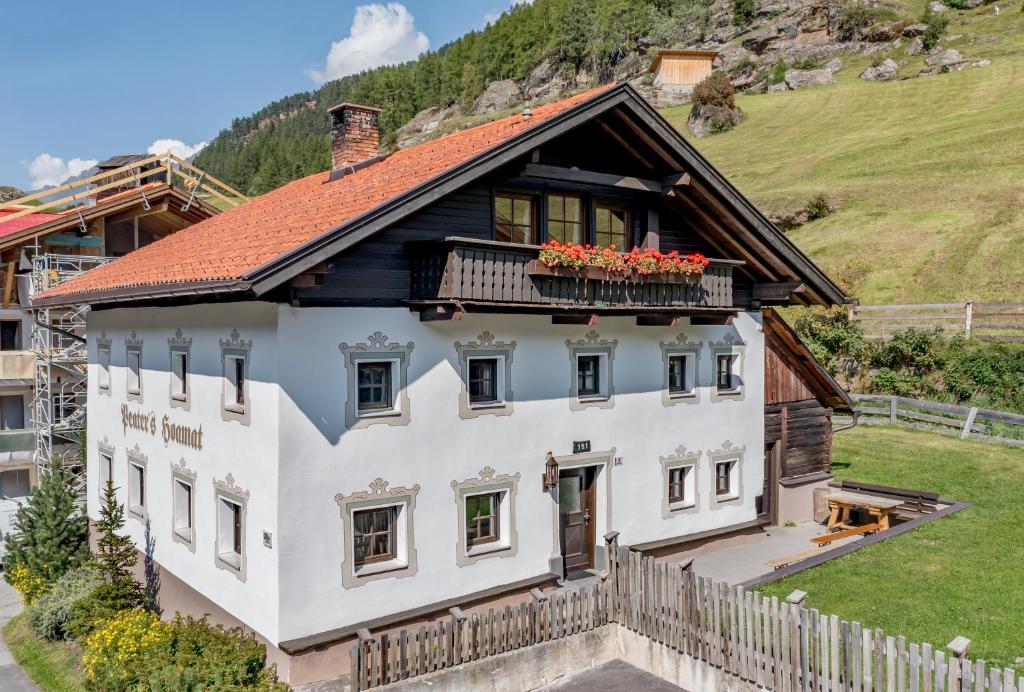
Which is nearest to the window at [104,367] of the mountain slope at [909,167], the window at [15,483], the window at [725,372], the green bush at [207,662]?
the window at [15,483]

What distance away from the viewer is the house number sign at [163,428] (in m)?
14.4

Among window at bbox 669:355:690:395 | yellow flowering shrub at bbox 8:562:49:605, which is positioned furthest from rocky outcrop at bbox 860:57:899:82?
yellow flowering shrub at bbox 8:562:49:605

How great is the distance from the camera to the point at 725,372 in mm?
18328

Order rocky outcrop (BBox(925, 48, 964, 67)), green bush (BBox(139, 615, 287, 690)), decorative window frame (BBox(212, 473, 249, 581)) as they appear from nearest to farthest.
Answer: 1. green bush (BBox(139, 615, 287, 690))
2. decorative window frame (BBox(212, 473, 249, 581))
3. rocky outcrop (BBox(925, 48, 964, 67))

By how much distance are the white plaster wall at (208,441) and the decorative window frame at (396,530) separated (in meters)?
1.07

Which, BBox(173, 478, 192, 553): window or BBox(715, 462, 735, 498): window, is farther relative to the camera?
BBox(715, 462, 735, 498): window

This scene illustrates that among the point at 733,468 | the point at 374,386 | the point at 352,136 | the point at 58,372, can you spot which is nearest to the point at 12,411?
the point at 58,372

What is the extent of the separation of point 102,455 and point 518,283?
37.5 feet

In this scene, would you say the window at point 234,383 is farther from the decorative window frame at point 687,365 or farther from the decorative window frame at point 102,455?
the decorative window frame at point 687,365

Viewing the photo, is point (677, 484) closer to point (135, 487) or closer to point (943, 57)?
point (135, 487)

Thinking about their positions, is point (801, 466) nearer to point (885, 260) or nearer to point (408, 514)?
point (408, 514)

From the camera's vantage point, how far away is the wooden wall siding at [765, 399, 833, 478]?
64.1 feet

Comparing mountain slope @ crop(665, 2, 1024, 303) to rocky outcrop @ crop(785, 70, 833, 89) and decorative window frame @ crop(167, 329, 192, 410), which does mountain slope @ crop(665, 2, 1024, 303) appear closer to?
rocky outcrop @ crop(785, 70, 833, 89)

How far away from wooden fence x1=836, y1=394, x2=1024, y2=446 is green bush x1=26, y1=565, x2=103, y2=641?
18997 millimetres
